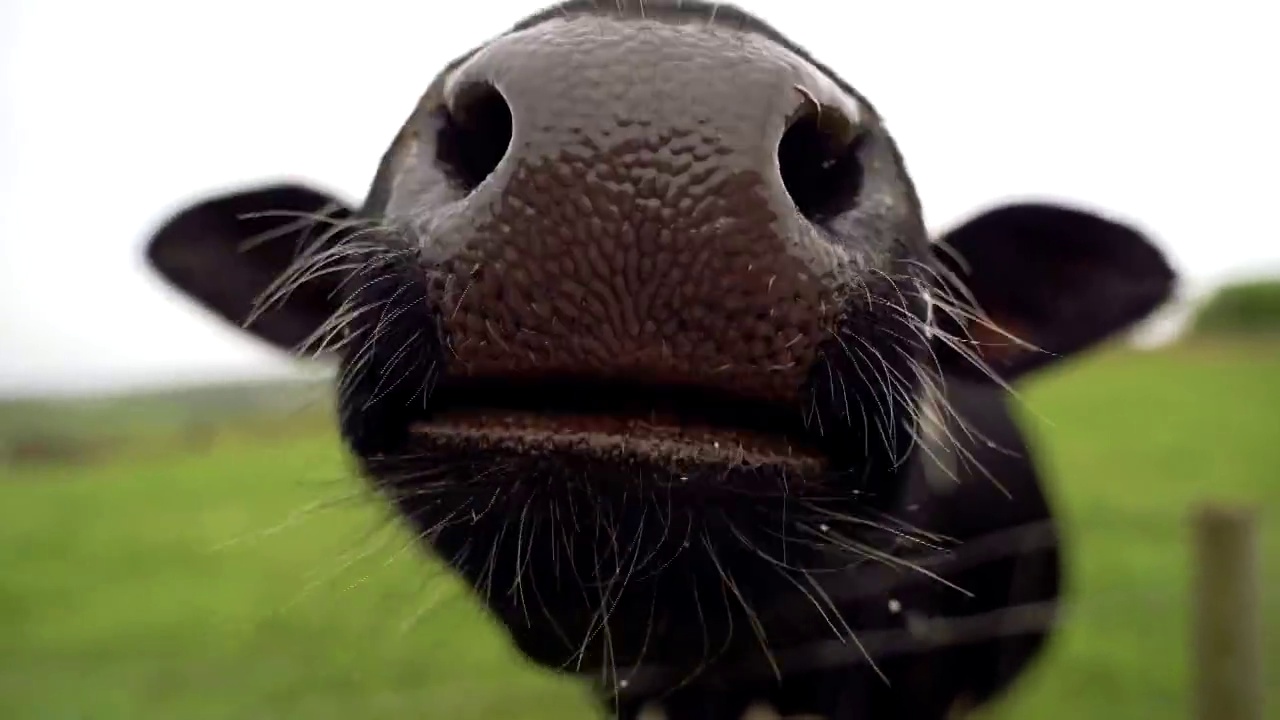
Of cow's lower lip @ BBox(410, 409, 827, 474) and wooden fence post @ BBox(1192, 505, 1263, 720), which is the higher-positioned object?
cow's lower lip @ BBox(410, 409, 827, 474)

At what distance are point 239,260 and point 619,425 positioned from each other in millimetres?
1245

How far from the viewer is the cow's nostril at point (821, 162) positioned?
944 mm

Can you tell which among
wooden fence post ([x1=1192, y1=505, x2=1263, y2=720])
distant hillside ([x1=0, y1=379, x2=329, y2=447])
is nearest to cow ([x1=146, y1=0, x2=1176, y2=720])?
wooden fence post ([x1=1192, y1=505, x2=1263, y2=720])

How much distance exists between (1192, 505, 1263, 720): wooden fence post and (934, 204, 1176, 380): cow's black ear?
50.3 inches

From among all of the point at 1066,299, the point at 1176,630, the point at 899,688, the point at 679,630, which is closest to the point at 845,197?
the point at 679,630

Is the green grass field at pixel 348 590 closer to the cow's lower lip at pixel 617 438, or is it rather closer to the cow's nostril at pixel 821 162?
the cow's lower lip at pixel 617 438

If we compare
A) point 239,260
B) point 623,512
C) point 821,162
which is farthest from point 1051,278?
point 239,260

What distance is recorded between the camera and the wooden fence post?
286cm

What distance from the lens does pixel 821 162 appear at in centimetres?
99

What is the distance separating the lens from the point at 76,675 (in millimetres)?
9203

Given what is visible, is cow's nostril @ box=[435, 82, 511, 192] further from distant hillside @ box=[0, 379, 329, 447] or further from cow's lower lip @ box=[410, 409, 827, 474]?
distant hillside @ box=[0, 379, 329, 447]

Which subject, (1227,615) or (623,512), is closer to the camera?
(623,512)

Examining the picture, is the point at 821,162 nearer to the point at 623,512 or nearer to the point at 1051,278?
the point at 623,512

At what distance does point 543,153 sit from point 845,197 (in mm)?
328
